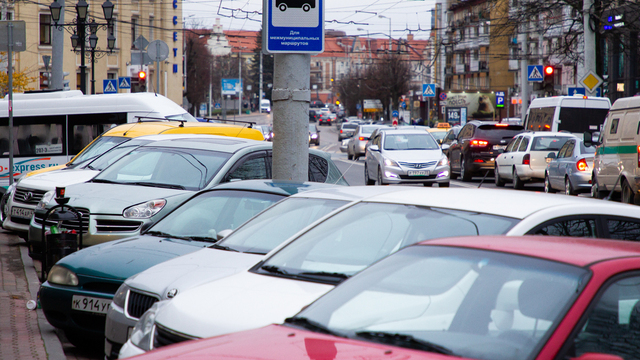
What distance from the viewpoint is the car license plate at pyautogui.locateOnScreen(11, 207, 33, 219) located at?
1132 centimetres

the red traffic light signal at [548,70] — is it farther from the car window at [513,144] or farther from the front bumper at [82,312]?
the front bumper at [82,312]

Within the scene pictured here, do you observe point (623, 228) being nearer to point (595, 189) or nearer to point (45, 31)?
point (595, 189)

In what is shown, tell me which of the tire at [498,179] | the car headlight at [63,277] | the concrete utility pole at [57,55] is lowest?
the tire at [498,179]

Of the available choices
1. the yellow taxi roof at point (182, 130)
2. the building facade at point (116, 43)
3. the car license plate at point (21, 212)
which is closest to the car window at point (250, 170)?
the car license plate at point (21, 212)

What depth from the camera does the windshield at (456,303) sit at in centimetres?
260

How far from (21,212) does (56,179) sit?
2.24ft

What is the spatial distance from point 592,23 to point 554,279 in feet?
92.1

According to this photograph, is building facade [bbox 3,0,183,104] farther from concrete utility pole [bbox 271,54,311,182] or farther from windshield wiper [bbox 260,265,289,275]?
windshield wiper [bbox 260,265,289,275]

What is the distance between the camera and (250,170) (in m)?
9.07

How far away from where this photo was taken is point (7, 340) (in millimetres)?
6137

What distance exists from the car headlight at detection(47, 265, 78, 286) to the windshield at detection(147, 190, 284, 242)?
871mm

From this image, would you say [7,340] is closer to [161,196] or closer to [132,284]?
[132,284]

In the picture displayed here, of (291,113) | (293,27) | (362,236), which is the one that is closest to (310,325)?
(362,236)

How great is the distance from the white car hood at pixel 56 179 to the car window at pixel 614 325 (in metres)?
9.32
